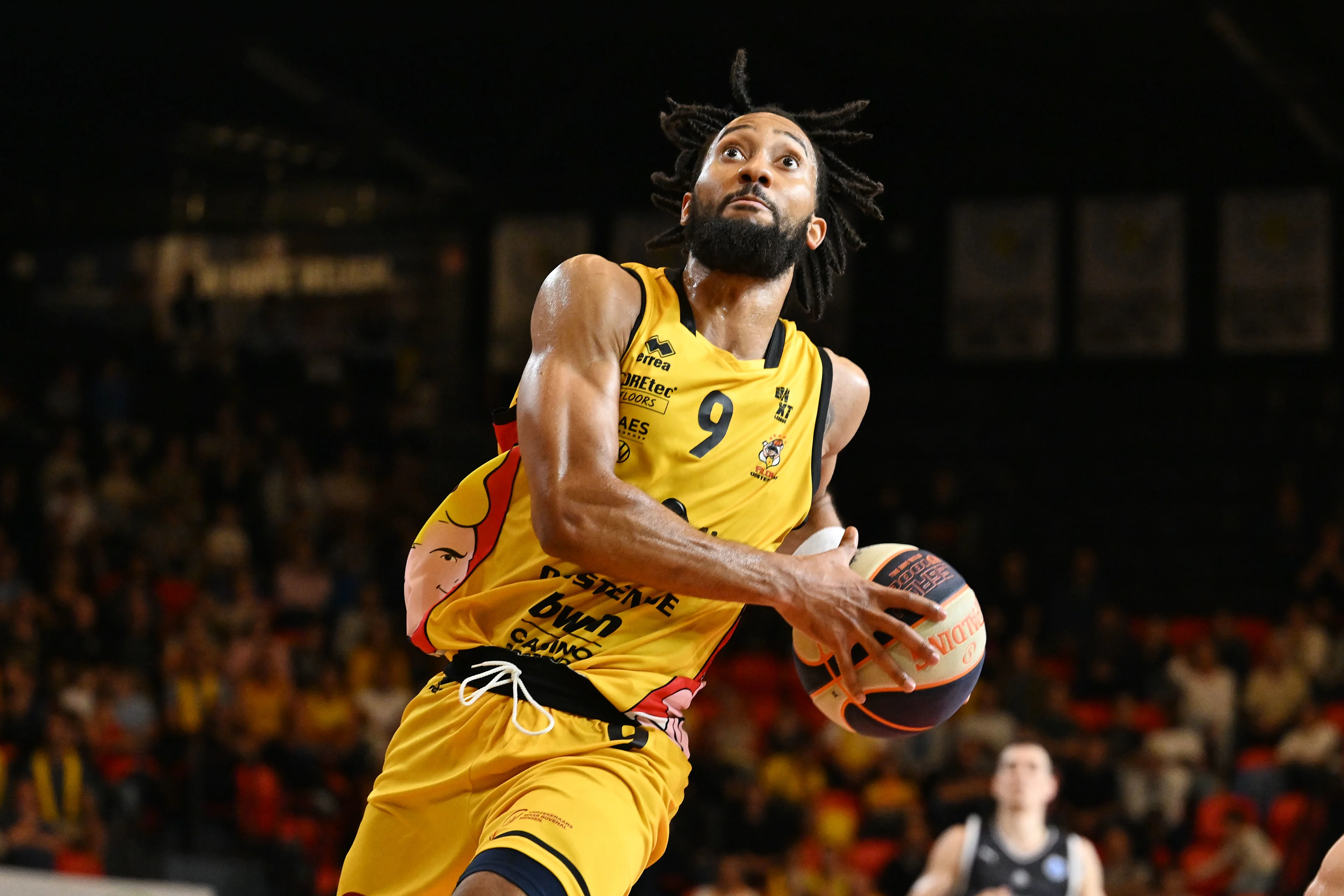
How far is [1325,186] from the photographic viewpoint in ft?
47.1

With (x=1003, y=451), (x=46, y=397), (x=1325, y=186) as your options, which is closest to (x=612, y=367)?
(x=1003, y=451)

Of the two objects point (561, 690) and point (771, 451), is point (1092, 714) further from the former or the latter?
point (561, 690)

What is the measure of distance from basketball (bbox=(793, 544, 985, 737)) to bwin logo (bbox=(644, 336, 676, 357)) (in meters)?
0.60

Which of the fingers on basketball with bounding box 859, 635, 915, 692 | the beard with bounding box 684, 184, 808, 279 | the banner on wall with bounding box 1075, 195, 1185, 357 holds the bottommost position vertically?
the fingers on basketball with bounding box 859, 635, 915, 692

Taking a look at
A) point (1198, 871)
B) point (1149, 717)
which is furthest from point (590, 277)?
point (1149, 717)

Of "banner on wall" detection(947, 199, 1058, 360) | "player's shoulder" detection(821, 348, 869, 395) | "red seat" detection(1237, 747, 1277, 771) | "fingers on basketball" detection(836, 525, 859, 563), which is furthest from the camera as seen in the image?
"banner on wall" detection(947, 199, 1058, 360)

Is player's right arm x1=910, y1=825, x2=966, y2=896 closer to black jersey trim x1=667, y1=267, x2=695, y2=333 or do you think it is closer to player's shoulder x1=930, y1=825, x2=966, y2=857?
player's shoulder x1=930, y1=825, x2=966, y2=857

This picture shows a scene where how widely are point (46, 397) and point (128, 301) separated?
251cm

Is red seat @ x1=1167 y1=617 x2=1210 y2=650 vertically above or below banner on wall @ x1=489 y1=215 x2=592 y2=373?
below

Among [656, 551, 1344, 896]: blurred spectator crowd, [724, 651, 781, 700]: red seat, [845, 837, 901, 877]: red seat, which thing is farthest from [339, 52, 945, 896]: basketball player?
[724, 651, 781, 700]: red seat

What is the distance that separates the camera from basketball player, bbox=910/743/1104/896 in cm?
691

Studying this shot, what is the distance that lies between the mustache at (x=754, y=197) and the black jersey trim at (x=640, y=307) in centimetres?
25

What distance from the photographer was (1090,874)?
690 centimetres

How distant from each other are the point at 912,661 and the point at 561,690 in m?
0.74
